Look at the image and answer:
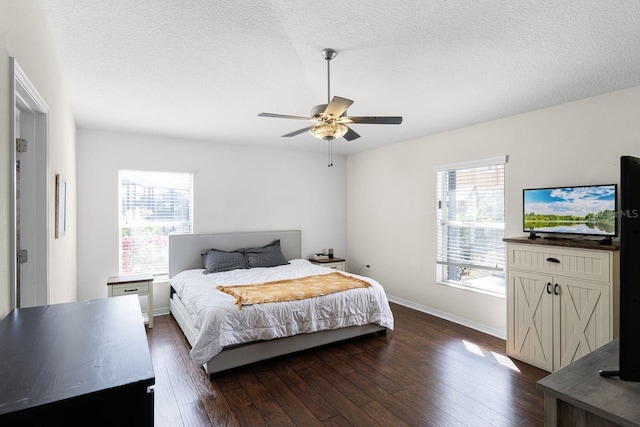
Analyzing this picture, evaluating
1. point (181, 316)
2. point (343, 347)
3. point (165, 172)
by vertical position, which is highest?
point (165, 172)

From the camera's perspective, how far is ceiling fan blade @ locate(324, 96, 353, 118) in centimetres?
215

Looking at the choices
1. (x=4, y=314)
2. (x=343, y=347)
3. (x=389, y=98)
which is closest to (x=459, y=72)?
(x=389, y=98)

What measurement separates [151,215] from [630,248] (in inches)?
197

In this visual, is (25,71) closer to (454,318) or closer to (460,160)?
(460,160)

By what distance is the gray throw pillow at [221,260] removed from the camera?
Answer: 453 cm

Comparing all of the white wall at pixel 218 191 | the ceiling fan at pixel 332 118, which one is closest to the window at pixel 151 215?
the white wall at pixel 218 191

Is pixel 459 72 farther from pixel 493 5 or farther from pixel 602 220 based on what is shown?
pixel 602 220

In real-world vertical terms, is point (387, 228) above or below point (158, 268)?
above

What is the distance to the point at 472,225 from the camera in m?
4.23

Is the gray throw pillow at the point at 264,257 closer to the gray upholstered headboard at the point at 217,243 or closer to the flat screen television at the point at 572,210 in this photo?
the gray upholstered headboard at the point at 217,243

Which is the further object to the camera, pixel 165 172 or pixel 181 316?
pixel 165 172

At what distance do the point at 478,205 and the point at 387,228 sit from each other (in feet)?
5.14

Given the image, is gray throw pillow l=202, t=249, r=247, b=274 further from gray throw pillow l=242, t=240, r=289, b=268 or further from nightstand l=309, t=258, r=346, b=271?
nightstand l=309, t=258, r=346, b=271

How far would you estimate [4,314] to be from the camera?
1378mm
